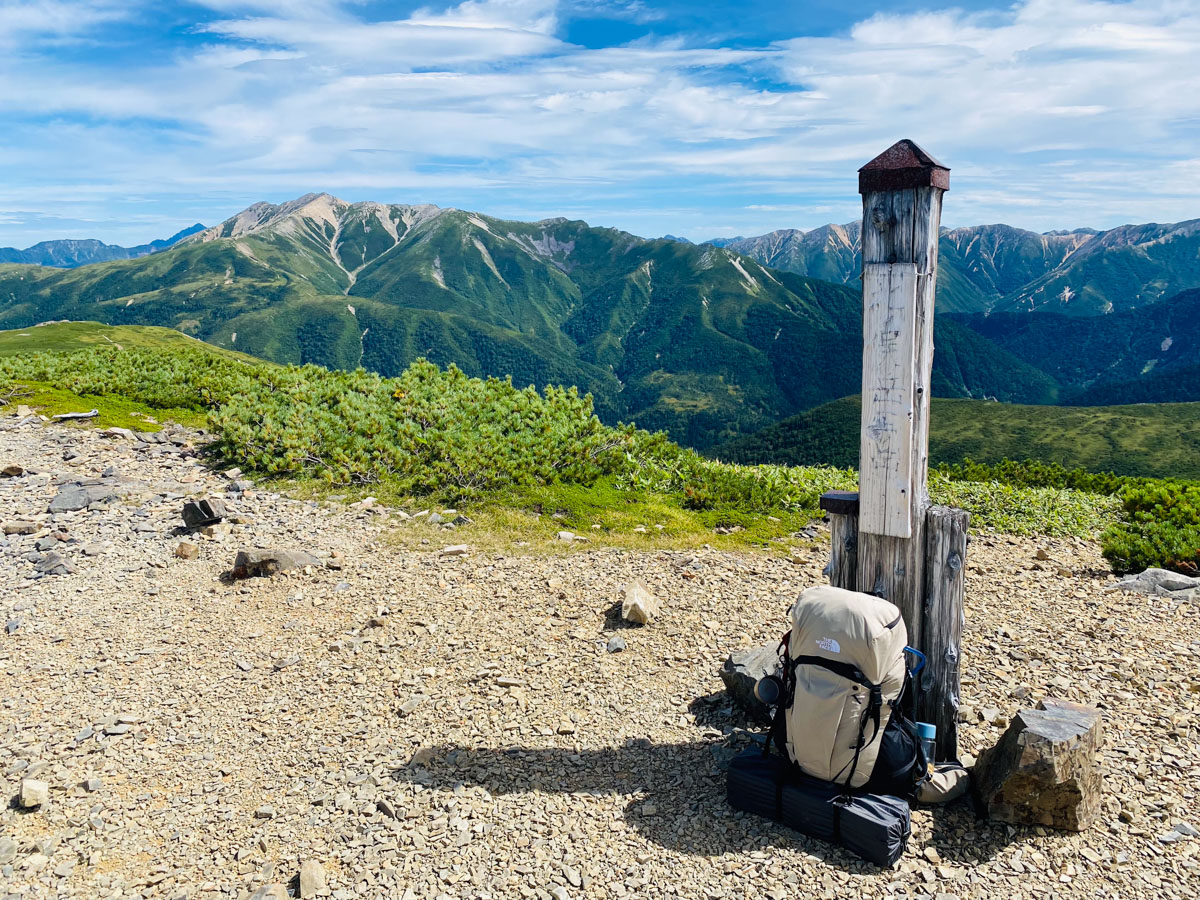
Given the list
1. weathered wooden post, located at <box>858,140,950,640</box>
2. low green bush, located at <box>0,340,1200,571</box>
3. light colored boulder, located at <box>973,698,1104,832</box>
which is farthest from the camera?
low green bush, located at <box>0,340,1200,571</box>

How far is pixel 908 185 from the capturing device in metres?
5.81

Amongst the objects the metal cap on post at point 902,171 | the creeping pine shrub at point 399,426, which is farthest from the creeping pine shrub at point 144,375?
the metal cap on post at point 902,171

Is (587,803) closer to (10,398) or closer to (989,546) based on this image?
(989,546)

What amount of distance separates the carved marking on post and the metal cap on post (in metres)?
0.64

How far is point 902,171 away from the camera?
578cm

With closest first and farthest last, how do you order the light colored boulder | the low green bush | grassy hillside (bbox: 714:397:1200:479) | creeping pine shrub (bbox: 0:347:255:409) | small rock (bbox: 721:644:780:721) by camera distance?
the light colored boulder < small rock (bbox: 721:644:780:721) < the low green bush < creeping pine shrub (bbox: 0:347:255:409) < grassy hillside (bbox: 714:397:1200:479)

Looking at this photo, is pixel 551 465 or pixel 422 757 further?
pixel 551 465

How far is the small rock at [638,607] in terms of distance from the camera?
9.37 metres

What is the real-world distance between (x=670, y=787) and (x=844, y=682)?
1989 mm

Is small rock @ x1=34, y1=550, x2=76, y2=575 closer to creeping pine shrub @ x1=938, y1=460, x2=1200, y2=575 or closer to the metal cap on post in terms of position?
the metal cap on post

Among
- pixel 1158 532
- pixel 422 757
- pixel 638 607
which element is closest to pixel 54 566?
pixel 422 757

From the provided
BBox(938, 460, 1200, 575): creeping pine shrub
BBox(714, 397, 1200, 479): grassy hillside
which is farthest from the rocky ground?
BBox(714, 397, 1200, 479): grassy hillside

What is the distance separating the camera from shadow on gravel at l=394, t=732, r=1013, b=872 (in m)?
5.59

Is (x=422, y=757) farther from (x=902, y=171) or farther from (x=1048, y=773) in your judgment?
(x=902, y=171)
